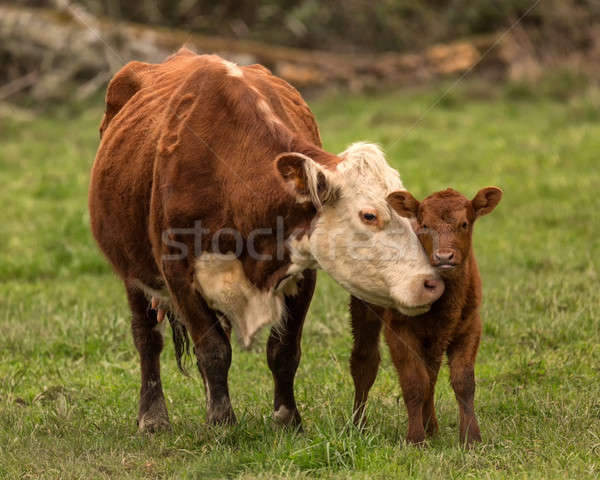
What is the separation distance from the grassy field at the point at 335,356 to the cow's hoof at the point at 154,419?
3.2 inches

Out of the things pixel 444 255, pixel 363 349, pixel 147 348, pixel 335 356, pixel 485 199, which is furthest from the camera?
pixel 335 356

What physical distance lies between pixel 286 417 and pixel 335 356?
3.83 ft

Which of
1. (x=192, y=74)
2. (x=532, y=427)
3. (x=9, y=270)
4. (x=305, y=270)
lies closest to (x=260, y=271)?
(x=305, y=270)

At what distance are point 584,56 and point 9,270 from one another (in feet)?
35.8

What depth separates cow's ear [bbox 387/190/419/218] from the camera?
15.5 feet

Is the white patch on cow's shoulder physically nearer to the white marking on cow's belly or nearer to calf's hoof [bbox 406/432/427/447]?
the white marking on cow's belly

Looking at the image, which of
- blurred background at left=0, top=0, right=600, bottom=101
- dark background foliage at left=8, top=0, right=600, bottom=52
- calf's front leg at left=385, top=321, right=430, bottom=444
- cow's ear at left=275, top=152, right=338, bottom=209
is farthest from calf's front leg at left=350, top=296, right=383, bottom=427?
dark background foliage at left=8, top=0, right=600, bottom=52

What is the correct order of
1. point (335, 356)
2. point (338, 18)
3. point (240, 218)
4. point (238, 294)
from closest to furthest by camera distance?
point (240, 218), point (238, 294), point (335, 356), point (338, 18)

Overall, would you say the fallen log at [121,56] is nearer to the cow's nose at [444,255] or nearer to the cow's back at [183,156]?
the cow's back at [183,156]

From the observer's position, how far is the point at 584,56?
16922 mm

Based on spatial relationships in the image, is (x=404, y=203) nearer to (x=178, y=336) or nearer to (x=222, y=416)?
(x=222, y=416)

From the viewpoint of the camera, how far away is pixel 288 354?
19.0 ft

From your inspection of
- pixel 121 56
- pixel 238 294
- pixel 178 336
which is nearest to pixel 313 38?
pixel 121 56

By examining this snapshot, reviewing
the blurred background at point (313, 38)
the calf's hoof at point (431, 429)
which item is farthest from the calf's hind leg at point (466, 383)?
the blurred background at point (313, 38)
